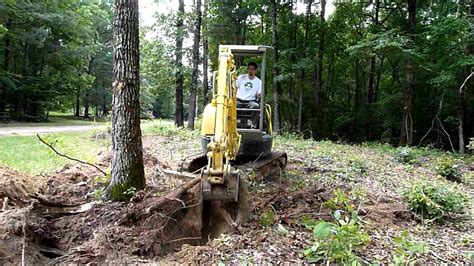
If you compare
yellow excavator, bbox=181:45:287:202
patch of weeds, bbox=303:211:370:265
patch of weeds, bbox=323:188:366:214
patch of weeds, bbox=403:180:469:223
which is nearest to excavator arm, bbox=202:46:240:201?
yellow excavator, bbox=181:45:287:202

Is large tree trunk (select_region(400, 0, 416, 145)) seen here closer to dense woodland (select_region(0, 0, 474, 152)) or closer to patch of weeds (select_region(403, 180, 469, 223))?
dense woodland (select_region(0, 0, 474, 152))

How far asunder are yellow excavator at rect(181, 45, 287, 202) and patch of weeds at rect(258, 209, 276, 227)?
420mm

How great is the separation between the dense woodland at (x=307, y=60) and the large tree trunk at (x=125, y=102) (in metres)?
11.0

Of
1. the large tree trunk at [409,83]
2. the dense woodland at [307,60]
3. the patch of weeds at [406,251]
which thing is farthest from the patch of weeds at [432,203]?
the large tree trunk at [409,83]

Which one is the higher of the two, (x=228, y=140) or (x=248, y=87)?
(x=248, y=87)

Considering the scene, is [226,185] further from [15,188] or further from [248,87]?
[248,87]

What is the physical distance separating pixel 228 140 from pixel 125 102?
1383 mm

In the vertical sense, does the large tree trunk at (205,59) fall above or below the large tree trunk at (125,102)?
above

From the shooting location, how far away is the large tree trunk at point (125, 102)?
4.90 meters

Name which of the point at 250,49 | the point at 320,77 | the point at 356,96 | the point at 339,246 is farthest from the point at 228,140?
the point at 356,96

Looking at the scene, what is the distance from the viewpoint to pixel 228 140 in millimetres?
5133

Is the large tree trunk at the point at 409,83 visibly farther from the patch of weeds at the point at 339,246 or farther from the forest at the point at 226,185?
the patch of weeds at the point at 339,246

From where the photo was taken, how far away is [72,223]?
445cm

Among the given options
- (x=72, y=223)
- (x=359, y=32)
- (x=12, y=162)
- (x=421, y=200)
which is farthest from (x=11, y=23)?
(x=421, y=200)
